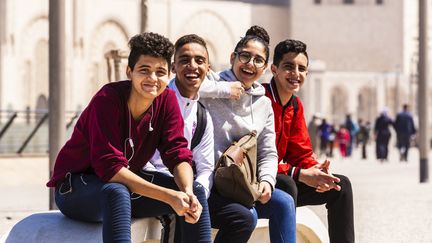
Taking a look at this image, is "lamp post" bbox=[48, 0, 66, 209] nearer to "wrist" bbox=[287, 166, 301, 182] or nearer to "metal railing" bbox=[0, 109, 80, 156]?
"wrist" bbox=[287, 166, 301, 182]

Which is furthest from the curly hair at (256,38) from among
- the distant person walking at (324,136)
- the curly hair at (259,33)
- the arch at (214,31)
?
the arch at (214,31)

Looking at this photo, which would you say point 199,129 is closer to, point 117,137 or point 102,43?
point 117,137

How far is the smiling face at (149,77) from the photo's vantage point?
A: 5.05m

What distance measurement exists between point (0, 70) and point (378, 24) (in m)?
35.8

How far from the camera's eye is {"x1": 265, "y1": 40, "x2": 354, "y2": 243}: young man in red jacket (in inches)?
239

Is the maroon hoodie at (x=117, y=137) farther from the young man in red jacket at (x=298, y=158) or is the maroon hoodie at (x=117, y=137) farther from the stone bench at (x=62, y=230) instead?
the young man in red jacket at (x=298, y=158)

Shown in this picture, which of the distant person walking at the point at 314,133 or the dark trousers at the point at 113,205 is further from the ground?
the dark trousers at the point at 113,205

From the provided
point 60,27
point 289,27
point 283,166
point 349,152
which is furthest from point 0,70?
point 283,166

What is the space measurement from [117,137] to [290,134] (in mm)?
1655

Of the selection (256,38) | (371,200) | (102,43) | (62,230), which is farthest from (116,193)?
(102,43)

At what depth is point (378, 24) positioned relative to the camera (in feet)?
264

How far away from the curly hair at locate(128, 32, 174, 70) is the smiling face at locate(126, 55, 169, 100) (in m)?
0.02

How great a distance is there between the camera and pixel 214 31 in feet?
225

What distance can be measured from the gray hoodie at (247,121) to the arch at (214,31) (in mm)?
61232
